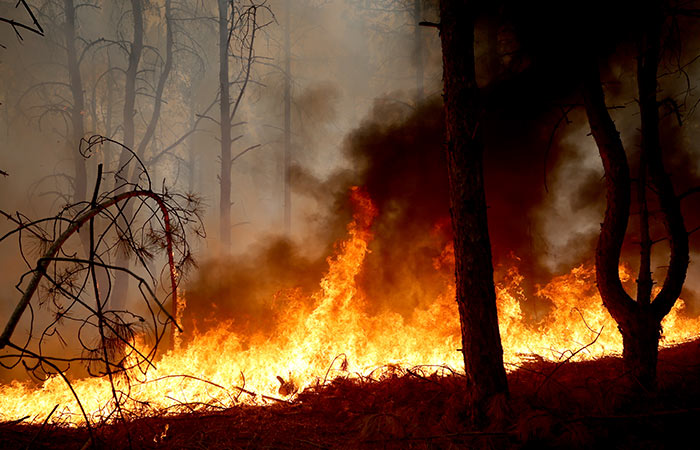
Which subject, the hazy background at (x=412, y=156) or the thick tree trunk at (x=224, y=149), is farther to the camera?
the thick tree trunk at (x=224, y=149)

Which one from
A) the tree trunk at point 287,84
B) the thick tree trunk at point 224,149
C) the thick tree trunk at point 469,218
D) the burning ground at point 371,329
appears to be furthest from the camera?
the tree trunk at point 287,84

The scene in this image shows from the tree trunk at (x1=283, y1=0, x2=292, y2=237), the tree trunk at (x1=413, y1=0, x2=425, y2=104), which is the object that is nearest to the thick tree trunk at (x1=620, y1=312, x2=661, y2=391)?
the tree trunk at (x1=413, y1=0, x2=425, y2=104)

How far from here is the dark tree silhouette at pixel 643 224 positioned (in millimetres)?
4883

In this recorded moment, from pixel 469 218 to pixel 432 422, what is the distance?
8.21 feet

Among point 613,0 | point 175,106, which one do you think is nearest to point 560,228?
point 613,0

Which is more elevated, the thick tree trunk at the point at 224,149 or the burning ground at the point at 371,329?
the thick tree trunk at the point at 224,149

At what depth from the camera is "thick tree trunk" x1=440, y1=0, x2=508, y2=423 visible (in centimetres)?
448

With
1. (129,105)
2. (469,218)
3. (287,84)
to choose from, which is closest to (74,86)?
(129,105)

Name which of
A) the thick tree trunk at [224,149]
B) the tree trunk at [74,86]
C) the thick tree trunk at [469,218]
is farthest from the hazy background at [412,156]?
the thick tree trunk at [469,218]

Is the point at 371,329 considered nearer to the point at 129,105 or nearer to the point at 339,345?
the point at 339,345

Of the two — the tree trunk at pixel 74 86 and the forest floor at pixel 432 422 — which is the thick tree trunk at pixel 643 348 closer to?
the forest floor at pixel 432 422

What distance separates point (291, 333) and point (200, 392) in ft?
8.23

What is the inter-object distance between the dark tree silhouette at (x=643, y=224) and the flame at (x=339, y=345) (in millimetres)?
1978

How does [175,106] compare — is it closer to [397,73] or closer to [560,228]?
[397,73]
